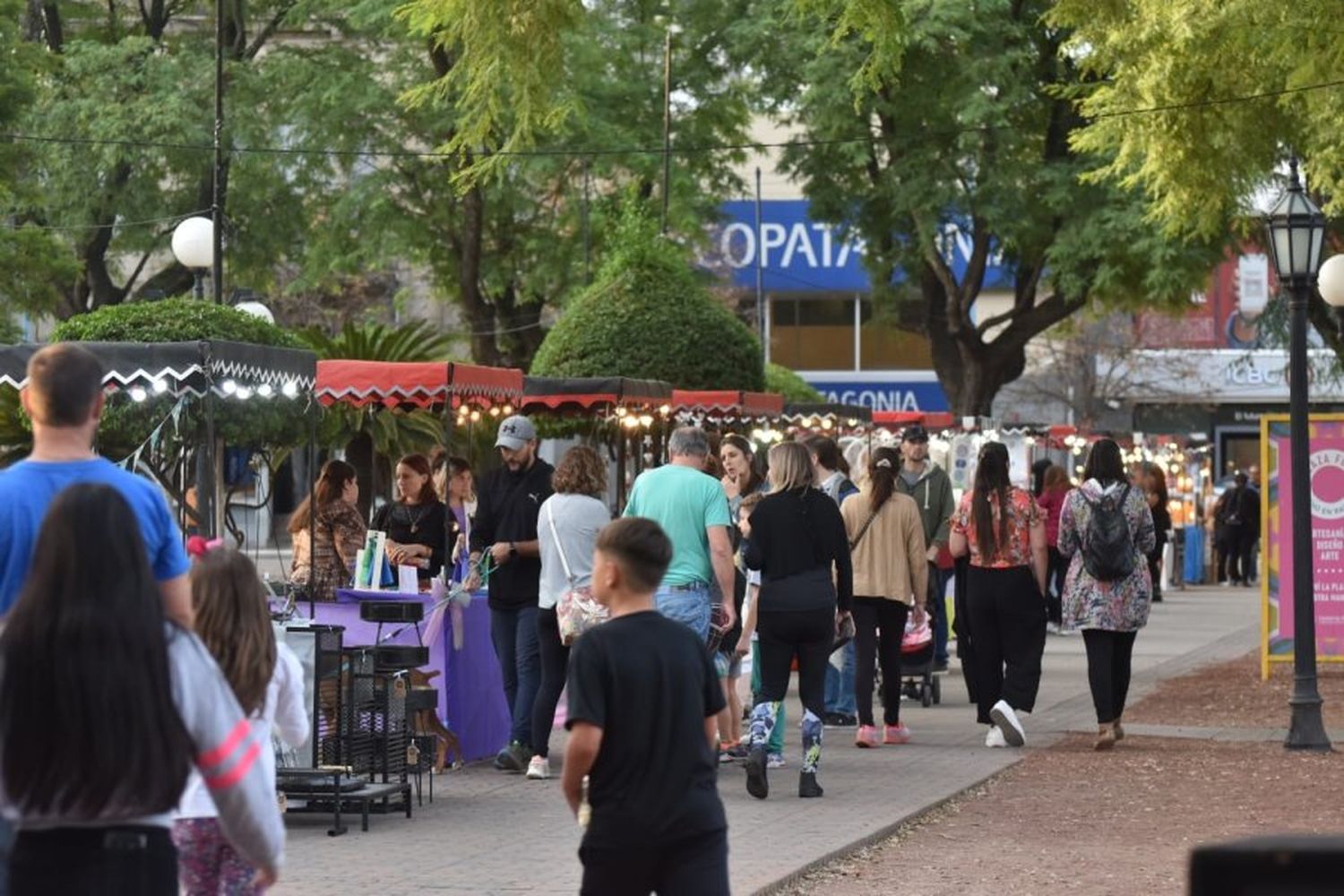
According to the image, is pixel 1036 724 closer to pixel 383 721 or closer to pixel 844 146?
pixel 383 721

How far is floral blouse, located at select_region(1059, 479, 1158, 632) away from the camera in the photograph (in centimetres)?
1430

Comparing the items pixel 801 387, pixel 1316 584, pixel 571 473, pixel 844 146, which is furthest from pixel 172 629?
pixel 801 387

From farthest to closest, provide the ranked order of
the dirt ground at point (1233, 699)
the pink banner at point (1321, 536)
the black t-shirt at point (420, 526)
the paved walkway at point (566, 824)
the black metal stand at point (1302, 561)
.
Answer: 1. the pink banner at point (1321, 536)
2. the dirt ground at point (1233, 699)
3. the black metal stand at point (1302, 561)
4. the black t-shirt at point (420, 526)
5. the paved walkway at point (566, 824)

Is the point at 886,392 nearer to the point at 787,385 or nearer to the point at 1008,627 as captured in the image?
the point at 787,385

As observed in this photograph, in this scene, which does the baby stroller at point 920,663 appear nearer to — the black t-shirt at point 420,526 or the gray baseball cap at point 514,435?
the black t-shirt at point 420,526

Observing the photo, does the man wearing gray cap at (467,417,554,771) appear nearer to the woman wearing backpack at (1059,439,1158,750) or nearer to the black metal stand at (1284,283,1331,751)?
the woman wearing backpack at (1059,439,1158,750)

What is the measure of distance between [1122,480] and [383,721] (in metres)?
5.13

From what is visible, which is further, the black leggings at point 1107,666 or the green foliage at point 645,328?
the green foliage at point 645,328

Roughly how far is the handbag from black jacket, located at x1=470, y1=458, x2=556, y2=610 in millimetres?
748

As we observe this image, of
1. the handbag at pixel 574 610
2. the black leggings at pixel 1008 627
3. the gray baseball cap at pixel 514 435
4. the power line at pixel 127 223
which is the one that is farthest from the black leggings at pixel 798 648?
the power line at pixel 127 223

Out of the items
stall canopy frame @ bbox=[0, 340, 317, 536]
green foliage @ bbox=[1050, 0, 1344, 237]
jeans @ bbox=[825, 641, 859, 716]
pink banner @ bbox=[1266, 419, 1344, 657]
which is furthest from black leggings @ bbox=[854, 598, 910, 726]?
pink banner @ bbox=[1266, 419, 1344, 657]

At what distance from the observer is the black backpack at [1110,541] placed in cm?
1423

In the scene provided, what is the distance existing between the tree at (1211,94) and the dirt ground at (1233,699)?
3.79 metres

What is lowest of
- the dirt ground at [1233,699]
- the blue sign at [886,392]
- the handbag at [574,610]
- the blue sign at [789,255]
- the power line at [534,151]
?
the dirt ground at [1233,699]
